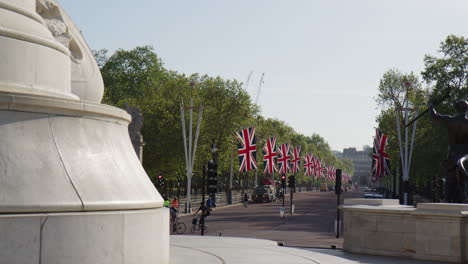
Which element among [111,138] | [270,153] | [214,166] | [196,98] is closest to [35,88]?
[111,138]

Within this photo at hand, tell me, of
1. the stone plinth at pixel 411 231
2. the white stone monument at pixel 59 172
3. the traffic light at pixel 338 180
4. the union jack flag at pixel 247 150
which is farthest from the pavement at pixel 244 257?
the union jack flag at pixel 247 150

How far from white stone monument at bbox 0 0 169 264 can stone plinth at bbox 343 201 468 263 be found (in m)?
8.26

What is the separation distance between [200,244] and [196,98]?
44.0m

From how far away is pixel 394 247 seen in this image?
55.7 ft

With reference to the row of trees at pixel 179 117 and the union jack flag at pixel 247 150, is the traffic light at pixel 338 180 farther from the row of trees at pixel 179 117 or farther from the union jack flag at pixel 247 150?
the row of trees at pixel 179 117

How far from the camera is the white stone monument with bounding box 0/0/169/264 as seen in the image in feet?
28.4

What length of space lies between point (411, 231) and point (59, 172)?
10722 mm

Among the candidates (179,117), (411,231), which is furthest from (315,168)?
(411,231)

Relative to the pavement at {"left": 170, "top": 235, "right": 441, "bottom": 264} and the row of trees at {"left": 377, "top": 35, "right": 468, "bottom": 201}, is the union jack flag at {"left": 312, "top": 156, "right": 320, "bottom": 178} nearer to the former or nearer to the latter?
the row of trees at {"left": 377, "top": 35, "right": 468, "bottom": 201}

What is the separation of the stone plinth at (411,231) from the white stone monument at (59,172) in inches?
325

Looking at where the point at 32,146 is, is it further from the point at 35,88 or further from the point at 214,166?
the point at 214,166

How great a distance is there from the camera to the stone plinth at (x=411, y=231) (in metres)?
15.8

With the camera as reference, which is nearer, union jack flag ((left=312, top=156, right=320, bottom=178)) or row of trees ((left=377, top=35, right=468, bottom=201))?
row of trees ((left=377, top=35, right=468, bottom=201))

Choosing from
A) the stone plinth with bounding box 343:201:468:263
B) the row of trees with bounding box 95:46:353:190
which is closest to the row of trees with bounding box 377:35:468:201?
the row of trees with bounding box 95:46:353:190
